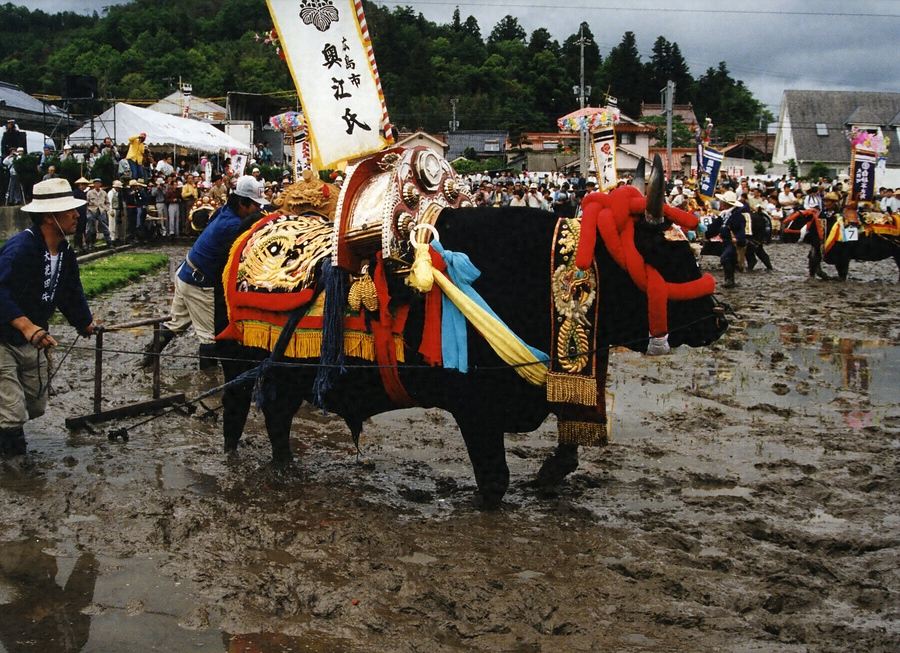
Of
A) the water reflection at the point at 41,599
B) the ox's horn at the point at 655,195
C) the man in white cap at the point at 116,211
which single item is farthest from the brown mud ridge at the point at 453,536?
the man in white cap at the point at 116,211

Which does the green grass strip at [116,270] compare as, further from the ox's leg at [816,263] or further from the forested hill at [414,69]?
the forested hill at [414,69]

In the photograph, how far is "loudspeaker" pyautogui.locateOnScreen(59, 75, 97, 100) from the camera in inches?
960

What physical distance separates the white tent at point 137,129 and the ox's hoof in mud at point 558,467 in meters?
23.3

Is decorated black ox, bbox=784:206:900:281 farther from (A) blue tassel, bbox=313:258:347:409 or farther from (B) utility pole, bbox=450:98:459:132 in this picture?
(B) utility pole, bbox=450:98:459:132

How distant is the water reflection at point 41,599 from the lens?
4.21 m

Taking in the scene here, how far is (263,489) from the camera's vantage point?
6.32m

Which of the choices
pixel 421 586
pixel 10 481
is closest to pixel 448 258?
pixel 421 586

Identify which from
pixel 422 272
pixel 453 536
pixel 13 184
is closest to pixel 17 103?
pixel 13 184

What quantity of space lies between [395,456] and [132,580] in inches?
104

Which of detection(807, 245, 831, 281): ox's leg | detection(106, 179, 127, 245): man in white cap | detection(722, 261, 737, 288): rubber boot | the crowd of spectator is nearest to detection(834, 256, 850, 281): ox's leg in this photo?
detection(807, 245, 831, 281): ox's leg

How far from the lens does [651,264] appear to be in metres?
5.52

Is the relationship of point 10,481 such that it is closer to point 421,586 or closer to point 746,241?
point 421,586

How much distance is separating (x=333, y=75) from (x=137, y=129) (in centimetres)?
2296

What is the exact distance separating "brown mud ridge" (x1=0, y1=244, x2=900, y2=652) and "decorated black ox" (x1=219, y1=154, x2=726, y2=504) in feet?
2.24
